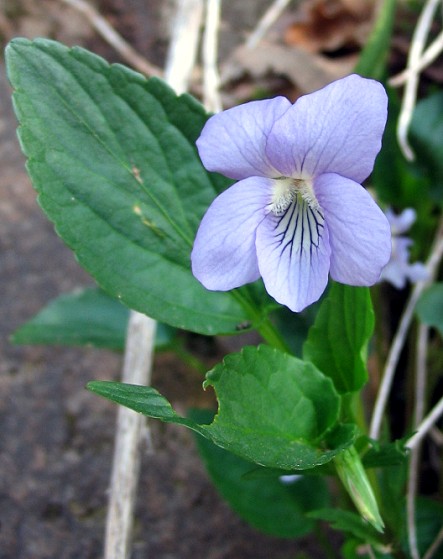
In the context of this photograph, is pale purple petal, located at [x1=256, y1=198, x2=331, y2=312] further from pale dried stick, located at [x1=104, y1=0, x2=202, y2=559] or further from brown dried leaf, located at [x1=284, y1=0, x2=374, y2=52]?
brown dried leaf, located at [x1=284, y1=0, x2=374, y2=52]

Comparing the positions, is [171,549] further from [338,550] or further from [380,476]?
[380,476]

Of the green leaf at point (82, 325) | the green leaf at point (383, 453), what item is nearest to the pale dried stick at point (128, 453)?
the green leaf at point (82, 325)

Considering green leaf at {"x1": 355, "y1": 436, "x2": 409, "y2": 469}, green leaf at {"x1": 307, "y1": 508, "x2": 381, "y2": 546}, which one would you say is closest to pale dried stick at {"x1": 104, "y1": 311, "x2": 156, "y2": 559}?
green leaf at {"x1": 307, "y1": 508, "x2": 381, "y2": 546}

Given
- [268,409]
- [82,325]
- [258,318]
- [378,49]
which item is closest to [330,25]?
[378,49]

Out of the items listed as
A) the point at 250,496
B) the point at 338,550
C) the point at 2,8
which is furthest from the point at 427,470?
the point at 2,8

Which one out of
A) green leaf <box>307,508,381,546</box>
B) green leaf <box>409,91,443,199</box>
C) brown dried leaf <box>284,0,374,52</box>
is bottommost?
green leaf <box>307,508,381,546</box>

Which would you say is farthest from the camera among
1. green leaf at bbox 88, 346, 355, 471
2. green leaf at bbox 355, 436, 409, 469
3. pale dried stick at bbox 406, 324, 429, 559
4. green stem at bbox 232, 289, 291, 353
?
pale dried stick at bbox 406, 324, 429, 559

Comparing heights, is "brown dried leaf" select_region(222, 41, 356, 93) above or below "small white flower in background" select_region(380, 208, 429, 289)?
above
